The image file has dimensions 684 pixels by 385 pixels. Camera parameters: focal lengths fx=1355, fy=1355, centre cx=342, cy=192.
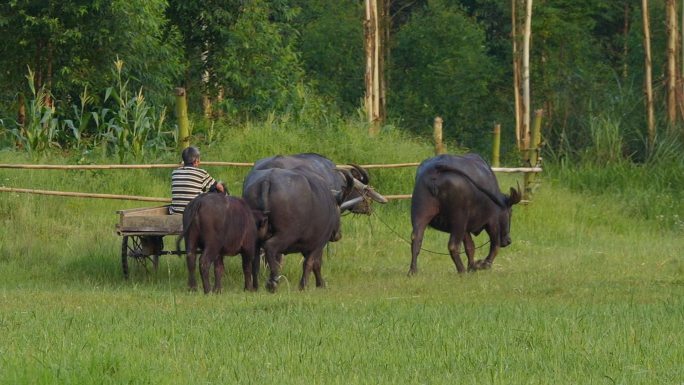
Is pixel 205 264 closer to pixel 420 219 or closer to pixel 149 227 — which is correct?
pixel 149 227

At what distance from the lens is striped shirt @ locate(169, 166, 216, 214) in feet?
47.1

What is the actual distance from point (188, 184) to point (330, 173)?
2116 millimetres

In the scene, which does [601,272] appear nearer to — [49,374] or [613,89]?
[49,374]

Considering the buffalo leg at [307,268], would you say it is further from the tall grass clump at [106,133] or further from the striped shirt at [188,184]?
the tall grass clump at [106,133]

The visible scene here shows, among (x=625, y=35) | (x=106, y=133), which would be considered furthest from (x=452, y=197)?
(x=625, y=35)

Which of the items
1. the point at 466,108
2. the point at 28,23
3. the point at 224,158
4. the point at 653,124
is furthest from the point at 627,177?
the point at 466,108

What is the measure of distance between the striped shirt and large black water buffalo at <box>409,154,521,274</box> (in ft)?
8.79

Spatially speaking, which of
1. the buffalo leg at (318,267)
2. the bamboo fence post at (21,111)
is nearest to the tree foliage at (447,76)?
the bamboo fence post at (21,111)

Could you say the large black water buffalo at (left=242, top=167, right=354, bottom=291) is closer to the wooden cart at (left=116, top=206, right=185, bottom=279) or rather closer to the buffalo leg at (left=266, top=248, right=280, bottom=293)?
the buffalo leg at (left=266, top=248, right=280, bottom=293)

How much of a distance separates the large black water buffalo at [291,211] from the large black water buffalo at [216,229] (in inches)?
9.9

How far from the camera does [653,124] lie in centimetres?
2822

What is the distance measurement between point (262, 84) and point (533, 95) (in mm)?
16320

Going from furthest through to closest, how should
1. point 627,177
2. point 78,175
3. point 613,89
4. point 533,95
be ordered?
point 533,95 < point 613,89 < point 627,177 < point 78,175

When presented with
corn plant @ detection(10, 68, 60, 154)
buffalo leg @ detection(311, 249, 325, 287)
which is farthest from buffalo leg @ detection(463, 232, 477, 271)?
corn plant @ detection(10, 68, 60, 154)
